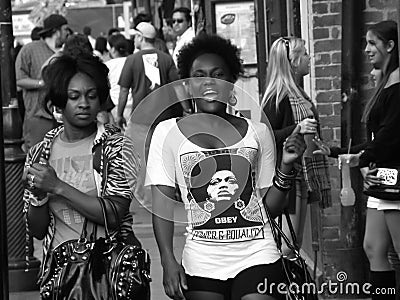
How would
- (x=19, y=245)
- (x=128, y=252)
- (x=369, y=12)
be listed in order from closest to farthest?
(x=128, y=252)
(x=369, y=12)
(x=19, y=245)

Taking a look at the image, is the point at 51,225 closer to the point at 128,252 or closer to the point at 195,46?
the point at 128,252

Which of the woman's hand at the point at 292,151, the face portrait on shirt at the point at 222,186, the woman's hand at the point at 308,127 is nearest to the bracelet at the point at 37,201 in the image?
the face portrait on shirt at the point at 222,186

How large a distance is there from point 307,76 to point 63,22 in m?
4.55

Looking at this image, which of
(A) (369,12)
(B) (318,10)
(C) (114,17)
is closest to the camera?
(A) (369,12)

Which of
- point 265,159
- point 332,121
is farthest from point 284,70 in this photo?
point 265,159

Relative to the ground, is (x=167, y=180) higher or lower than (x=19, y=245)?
higher

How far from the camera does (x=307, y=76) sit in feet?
24.8

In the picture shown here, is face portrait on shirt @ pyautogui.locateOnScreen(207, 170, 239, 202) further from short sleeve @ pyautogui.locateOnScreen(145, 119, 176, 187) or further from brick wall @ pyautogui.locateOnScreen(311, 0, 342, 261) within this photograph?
brick wall @ pyautogui.locateOnScreen(311, 0, 342, 261)

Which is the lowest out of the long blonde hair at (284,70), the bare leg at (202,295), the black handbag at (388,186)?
the bare leg at (202,295)

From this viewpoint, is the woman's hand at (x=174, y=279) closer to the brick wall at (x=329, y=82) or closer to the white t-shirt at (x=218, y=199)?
the white t-shirt at (x=218, y=199)

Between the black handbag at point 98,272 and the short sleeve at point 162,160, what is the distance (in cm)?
28

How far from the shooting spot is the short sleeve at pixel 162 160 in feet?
15.3

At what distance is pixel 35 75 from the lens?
10766 millimetres

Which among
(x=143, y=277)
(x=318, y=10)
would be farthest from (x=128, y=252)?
Result: (x=318, y=10)
